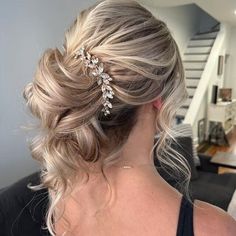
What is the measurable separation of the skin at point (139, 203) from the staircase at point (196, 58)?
4147 millimetres

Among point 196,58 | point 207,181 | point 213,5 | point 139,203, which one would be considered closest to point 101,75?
point 139,203

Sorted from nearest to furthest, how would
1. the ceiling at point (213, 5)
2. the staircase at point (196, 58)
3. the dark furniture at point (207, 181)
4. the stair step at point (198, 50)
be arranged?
1. the dark furniture at point (207, 181)
2. the ceiling at point (213, 5)
3. the staircase at point (196, 58)
4. the stair step at point (198, 50)

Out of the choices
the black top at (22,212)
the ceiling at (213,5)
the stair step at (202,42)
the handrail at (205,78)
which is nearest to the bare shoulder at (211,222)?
the black top at (22,212)

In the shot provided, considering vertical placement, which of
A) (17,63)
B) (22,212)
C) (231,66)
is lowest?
(231,66)

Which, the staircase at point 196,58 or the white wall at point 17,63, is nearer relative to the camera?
the white wall at point 17,63

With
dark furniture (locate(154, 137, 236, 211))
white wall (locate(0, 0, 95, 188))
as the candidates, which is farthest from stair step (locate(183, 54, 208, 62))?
white wall (locate(0, 0, 95, 188))

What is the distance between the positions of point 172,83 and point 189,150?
7.21ft

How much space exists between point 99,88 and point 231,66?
6.61m

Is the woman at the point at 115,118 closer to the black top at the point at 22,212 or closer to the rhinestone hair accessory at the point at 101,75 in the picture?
the rhinestone hair accessory at the point at 101,75

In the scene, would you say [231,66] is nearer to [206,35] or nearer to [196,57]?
[206,35]

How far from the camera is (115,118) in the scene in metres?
0.62

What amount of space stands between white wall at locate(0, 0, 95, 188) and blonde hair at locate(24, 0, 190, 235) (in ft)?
5.30

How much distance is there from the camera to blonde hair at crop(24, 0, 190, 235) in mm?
583

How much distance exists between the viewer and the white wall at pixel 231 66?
640cm
